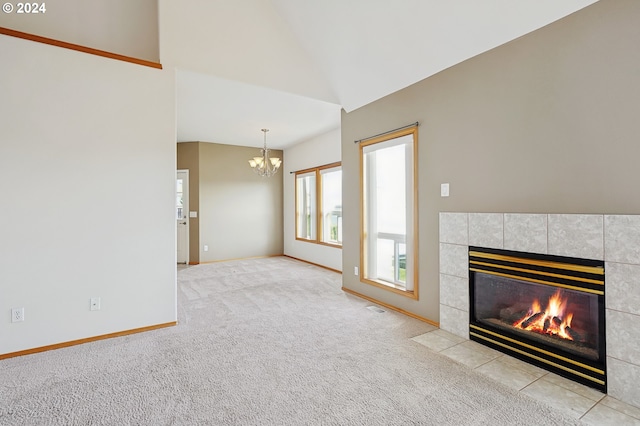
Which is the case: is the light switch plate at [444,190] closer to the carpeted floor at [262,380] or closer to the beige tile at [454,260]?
the beige tile at [454,260]

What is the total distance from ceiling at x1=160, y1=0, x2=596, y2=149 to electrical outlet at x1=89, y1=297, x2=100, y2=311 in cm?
247

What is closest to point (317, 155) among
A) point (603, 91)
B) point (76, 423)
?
point (603, 91)

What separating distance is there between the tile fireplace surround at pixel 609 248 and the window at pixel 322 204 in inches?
146

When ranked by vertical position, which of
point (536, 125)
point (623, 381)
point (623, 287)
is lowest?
point (623, 381)

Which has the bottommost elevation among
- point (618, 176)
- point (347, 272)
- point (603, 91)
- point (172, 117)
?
point (347, 272)

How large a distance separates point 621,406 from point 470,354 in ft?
2.96

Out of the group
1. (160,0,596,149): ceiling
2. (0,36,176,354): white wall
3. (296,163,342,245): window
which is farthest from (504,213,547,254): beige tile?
(296,163,342,245): window

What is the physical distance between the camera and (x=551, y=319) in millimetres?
2369

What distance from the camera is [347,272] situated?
447 centimetres

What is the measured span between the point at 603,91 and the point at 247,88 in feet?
11.2

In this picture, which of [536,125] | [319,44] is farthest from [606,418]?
[319,44]

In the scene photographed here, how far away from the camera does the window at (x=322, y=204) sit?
20.6 feet

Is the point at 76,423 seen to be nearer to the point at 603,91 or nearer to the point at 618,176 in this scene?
the point at 618,176

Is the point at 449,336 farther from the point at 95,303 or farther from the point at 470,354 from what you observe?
the point at 95,303
